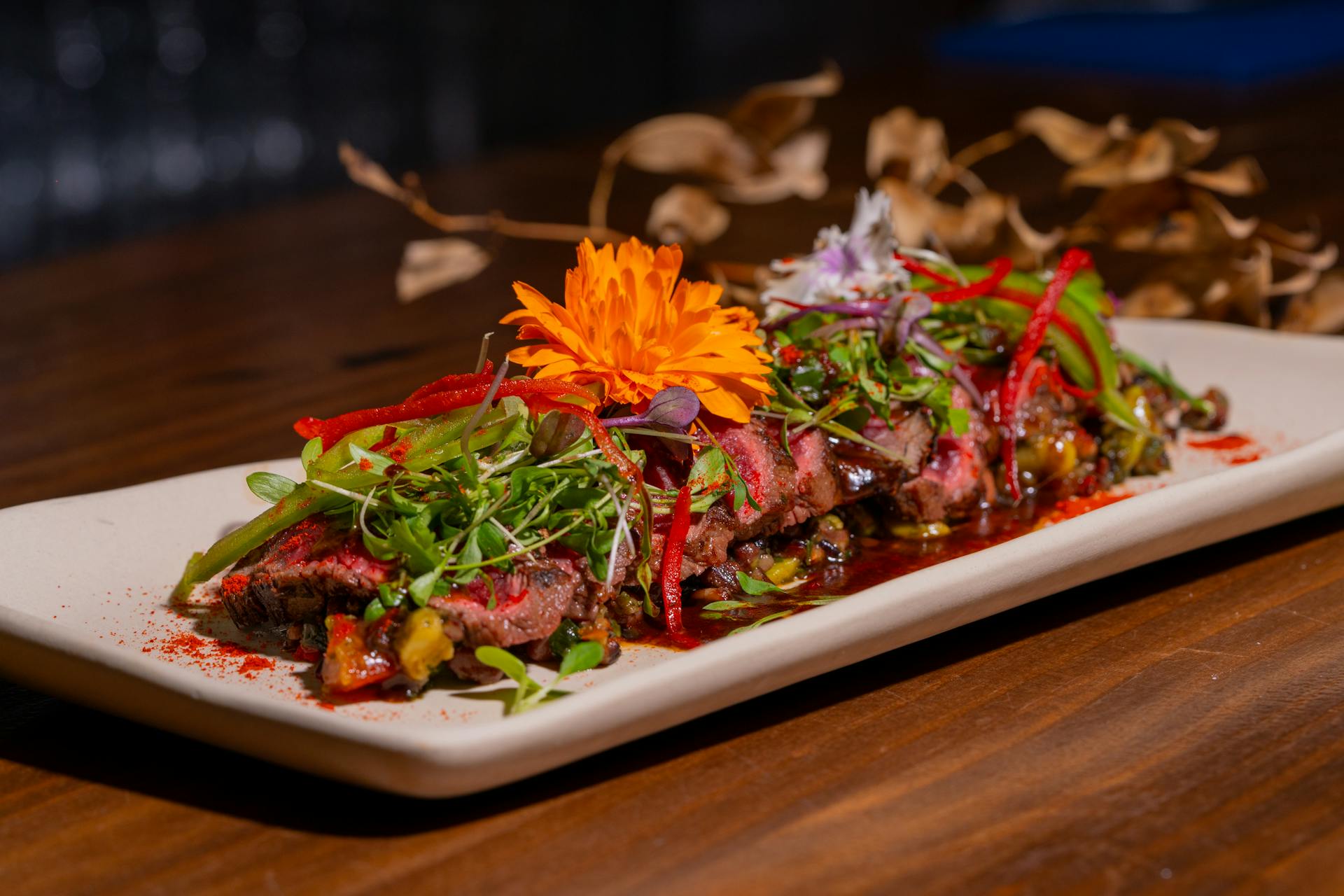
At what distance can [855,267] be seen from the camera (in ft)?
9.71

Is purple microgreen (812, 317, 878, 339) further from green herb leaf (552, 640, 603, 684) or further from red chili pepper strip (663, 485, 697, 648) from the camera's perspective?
green herb leaf (552, 640, 603, 684)

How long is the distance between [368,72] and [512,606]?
25.9ft

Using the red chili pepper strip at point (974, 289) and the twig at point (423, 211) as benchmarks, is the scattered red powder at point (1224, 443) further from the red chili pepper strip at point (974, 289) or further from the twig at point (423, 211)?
the twig at point (423, 211)

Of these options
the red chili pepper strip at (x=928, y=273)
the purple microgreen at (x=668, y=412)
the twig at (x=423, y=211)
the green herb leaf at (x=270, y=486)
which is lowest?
the green herb leaf at (x=270, y=486)

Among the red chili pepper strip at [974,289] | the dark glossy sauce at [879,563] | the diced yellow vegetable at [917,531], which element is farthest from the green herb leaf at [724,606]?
the red chili pepper strip at [974,289]

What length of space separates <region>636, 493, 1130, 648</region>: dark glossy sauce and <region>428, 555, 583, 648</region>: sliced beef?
0.19 m

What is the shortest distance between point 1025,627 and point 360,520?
3.56 ft

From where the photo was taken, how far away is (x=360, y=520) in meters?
2.20

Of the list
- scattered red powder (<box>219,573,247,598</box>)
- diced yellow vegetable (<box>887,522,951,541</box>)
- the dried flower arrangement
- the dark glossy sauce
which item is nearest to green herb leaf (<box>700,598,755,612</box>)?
the dark glossy sauce

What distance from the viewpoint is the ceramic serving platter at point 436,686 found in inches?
71.3

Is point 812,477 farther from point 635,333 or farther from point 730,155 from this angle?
point 730,155

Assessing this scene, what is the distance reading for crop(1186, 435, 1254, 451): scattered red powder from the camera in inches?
125

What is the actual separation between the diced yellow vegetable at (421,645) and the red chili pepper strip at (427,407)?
41cm

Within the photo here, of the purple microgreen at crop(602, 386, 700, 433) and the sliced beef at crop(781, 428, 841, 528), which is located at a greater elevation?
the purple microgreen at crop(602, 386, 700, 433)
